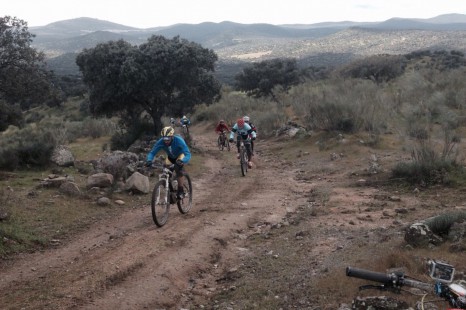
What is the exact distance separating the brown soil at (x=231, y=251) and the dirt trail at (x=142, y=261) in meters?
0.02

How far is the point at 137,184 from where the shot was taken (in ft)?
41.9

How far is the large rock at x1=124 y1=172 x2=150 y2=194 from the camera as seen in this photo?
12695mm

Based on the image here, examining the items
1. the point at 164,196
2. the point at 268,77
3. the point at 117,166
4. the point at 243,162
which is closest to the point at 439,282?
the point at 164,196

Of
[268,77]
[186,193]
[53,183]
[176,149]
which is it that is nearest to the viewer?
[176,149]

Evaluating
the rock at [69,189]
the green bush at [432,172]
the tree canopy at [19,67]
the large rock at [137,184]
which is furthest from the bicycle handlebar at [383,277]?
the tree canopy at [19,67]

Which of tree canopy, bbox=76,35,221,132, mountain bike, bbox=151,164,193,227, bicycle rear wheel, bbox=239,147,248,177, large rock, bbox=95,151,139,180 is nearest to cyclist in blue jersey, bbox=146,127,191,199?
mountain bike, bbox=151,164,193,227

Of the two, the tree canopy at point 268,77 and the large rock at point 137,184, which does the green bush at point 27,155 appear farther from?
the tree canopy at point 268,77

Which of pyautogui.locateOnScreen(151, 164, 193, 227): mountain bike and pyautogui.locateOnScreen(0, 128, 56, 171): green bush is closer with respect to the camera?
pyautogui.locateOnScreen(151, 164, 193, 227): mountain bike

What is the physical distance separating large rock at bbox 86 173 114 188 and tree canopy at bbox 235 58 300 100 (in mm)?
40284

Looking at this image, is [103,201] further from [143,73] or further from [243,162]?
[143,73]

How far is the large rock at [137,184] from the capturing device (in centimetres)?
1270

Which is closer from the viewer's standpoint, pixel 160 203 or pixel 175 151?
pixel 160 203

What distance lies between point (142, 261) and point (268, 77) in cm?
4725

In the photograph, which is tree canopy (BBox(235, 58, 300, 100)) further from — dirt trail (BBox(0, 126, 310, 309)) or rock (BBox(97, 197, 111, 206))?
dirt trail (BBox(0, 126, 310, 309))
